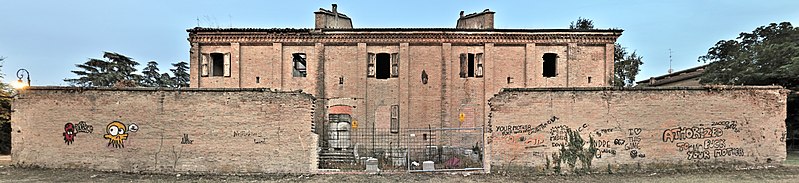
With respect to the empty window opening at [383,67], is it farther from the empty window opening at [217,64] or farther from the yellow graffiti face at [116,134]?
the yellow graffiti face at [116,134]

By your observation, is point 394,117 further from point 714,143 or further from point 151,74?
point 151,74

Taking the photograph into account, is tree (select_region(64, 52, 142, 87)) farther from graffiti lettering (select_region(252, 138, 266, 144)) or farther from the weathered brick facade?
graffiti lettering (select_region(252, 138, 266, 144))

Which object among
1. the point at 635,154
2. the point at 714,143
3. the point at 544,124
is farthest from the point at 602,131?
the point at 714,143

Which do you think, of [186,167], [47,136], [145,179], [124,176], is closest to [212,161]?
[186,167]

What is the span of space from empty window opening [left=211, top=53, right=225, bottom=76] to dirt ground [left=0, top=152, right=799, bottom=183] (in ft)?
25.1

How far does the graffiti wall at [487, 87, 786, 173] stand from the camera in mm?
10719

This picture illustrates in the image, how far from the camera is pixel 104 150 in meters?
11.0

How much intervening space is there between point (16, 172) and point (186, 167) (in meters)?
4.72

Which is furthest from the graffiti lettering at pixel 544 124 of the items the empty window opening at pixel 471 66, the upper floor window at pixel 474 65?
the empty window opening at pixel 471 66

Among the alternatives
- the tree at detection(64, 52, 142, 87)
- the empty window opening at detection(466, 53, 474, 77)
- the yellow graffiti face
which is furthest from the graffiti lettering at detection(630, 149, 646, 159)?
the tree at detection(64, 52, 142, 87)

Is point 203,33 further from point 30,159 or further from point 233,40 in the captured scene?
point 30,159

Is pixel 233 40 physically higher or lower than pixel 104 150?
higher

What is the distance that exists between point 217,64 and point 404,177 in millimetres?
12291

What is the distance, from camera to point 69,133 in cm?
1096
